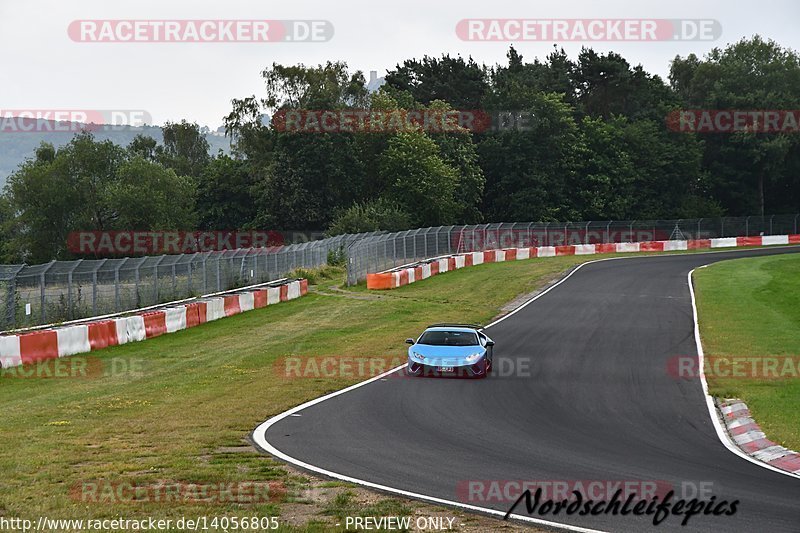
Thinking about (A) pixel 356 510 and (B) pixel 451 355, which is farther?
(B) pixel 451 355

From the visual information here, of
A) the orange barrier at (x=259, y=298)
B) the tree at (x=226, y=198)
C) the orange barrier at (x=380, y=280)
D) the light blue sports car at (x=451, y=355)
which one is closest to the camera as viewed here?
the light blue sports car at (x=451, y=355)

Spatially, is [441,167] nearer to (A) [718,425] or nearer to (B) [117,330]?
(B) [117,330]

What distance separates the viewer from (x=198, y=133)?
142m

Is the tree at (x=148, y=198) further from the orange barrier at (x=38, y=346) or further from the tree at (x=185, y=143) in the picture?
the orange barrier at (x=38, y=346)

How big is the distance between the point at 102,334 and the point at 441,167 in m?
53.5

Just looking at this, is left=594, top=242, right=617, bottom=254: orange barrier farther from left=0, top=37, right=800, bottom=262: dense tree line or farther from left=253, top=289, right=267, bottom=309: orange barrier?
left=253, top=289, right=267, bottom=309: orange barrier

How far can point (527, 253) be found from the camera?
62.4 meters

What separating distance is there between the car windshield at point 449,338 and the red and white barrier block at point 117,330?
30.4ft

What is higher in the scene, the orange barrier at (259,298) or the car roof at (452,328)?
the car roof at (452,328)

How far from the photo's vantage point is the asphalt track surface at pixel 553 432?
427 inches

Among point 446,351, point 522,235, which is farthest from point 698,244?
point 446,351

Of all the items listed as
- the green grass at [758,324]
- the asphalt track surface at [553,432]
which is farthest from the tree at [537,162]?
the asphalt track surface at [553,432]

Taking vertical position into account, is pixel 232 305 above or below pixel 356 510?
below

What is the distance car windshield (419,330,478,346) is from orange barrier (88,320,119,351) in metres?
9.30
